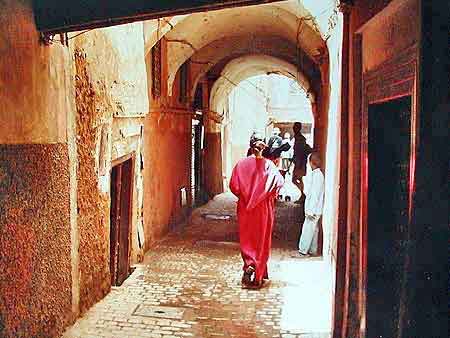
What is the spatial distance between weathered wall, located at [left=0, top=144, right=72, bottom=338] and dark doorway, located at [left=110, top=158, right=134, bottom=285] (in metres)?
1.65

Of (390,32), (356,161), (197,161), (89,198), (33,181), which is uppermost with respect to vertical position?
(390,32)

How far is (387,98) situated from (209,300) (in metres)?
3.48

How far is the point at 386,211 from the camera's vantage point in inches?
131

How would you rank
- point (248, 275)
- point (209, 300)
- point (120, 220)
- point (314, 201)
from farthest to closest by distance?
point (314, 201) < point (120, 220) < point (248, 275) < point (209, 300)

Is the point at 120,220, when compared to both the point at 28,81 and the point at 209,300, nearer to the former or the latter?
the point at 209,300

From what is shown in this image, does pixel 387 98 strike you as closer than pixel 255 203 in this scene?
Answer: Yes

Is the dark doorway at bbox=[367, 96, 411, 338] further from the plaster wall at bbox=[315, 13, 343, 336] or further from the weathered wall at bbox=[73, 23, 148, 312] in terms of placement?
the weathered wall at bbox=[73, 23, 148, 312]

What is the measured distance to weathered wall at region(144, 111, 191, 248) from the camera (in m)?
8.15

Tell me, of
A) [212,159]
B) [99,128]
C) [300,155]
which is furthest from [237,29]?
[212,159]

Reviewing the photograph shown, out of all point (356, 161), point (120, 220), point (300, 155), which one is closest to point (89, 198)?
point (120, 220)

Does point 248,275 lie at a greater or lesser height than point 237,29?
lesser

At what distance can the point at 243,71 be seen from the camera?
1512cm

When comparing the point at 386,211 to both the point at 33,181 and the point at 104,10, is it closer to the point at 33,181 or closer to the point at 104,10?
the point at 104,10

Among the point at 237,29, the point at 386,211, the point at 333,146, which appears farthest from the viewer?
the point at 237,29
